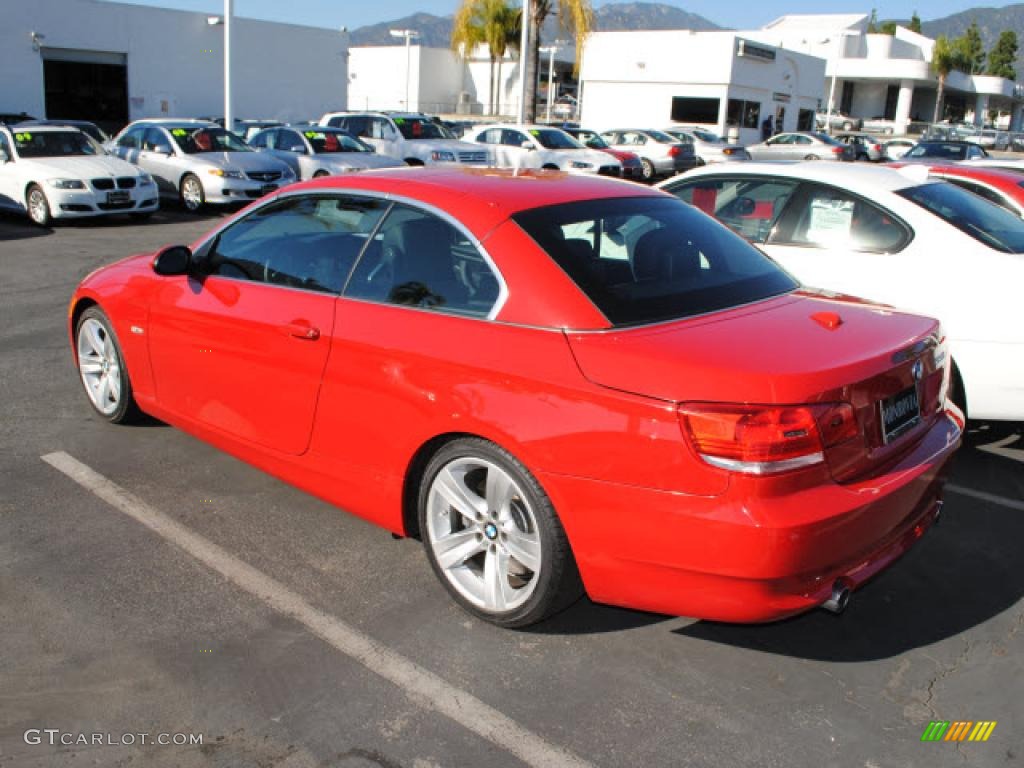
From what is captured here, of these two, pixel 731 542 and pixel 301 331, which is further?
pixel 301 331

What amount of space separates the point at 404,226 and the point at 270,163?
14808 mm

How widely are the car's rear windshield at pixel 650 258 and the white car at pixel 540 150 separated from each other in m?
19.2

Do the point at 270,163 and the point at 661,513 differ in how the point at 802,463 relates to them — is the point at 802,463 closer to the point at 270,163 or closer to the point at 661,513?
the point at 661,513

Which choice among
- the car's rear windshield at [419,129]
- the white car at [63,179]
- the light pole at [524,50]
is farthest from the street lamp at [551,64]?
the white car at [63,179]

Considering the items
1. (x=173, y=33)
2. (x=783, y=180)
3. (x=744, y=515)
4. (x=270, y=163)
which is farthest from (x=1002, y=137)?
(x=744, y=515)

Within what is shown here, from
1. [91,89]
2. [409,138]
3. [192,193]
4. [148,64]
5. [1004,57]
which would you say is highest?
[1004,57]

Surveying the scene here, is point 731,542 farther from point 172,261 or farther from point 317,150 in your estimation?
point 317,150

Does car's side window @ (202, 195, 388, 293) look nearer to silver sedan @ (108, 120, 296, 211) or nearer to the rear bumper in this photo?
the rear bumper

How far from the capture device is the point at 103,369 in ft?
18.3

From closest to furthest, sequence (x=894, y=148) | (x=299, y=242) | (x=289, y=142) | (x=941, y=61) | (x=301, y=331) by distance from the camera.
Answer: (x=301, y=331)
(x=299, y=242)
(x=289, y=142)
(x=894, y=148)
(x=941, y=61)

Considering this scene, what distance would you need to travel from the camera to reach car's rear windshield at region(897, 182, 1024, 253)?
5664 millimetres

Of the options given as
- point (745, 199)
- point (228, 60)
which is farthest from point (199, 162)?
point (745, 199)

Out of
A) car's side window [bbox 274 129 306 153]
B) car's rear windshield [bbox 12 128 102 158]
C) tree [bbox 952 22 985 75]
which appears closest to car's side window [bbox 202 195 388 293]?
car's rear windshield [bbox 12 128 102 158]

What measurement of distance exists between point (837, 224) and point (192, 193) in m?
14.2
